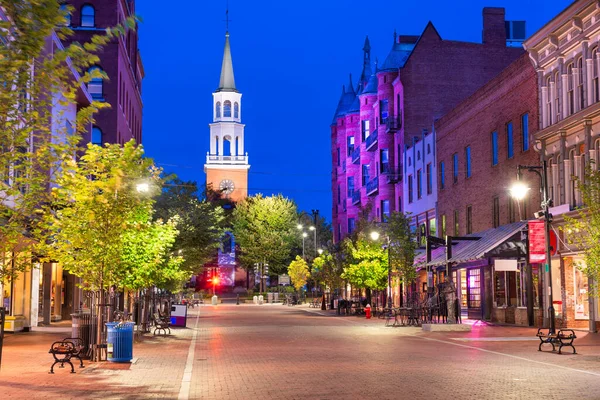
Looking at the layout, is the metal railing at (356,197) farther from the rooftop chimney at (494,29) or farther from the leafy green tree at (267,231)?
the leafy green tree at (267,231)

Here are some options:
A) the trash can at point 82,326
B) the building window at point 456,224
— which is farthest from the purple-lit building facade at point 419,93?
the trash can at point 82,326

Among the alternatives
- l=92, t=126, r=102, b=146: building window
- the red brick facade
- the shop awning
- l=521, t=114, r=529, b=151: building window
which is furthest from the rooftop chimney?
l=92, t=126, r=102, b=146: building window

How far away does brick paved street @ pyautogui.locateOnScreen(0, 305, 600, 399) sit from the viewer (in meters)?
15.7

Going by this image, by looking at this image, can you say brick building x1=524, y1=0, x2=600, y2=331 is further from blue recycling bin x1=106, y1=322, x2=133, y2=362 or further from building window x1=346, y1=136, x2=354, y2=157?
building window x1=346, y1=136, x2=354, y2=157

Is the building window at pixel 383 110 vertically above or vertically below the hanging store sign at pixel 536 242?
above

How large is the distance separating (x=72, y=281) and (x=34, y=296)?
1232 cm

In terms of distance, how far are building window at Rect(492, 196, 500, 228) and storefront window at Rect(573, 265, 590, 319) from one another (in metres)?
9.10

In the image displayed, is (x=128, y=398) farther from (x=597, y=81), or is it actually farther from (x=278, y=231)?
(x=278, y=231)

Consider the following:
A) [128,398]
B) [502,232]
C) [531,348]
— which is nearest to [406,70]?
[502,232]

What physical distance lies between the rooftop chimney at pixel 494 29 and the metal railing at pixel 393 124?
8232 millimetres

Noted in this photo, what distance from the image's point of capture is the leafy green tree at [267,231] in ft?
359

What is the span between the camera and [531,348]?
26.0 m

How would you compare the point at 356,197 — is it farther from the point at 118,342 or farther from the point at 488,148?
the point at 118,342

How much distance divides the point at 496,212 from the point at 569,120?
1067 cm
